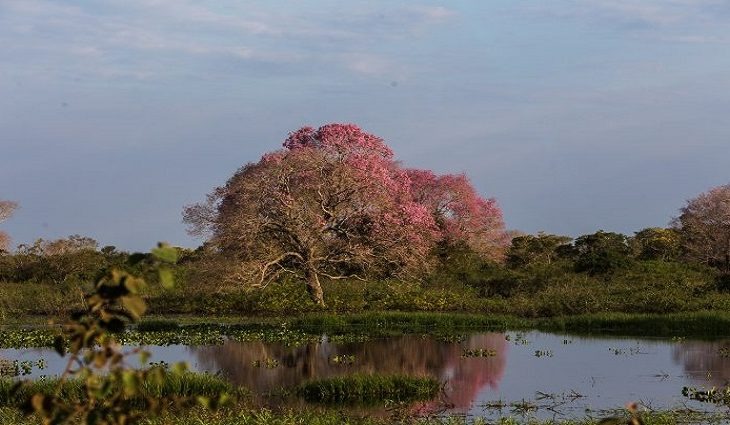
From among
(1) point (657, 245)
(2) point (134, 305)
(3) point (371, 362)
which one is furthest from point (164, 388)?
(1) point (657, 245)

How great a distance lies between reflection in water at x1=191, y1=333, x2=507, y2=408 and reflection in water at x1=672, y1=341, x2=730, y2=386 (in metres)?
4.60

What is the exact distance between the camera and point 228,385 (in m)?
19.7

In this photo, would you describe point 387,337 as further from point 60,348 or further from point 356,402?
point 60,348

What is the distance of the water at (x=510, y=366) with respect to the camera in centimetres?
1950

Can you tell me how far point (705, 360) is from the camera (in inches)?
1009

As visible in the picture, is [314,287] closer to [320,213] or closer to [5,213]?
[320,213]

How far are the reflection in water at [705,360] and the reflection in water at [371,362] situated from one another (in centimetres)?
460

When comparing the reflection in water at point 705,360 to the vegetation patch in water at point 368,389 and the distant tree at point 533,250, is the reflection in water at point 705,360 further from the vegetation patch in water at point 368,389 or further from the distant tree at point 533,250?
the distant tree at point 533,250

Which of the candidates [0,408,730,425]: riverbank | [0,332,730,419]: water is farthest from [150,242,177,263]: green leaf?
[0,332,730,419]: water

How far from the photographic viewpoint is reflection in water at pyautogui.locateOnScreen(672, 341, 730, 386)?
73.4 ft

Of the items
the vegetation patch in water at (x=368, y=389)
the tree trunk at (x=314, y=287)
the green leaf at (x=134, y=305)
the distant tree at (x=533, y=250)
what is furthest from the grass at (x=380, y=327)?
the green leaf at (x=134, y=305)

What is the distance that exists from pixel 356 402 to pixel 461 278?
88.1 feet

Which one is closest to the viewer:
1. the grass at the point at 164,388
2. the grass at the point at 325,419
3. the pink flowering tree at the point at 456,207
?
the grass at the point at 325,419

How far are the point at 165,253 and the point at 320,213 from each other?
3548 cm
